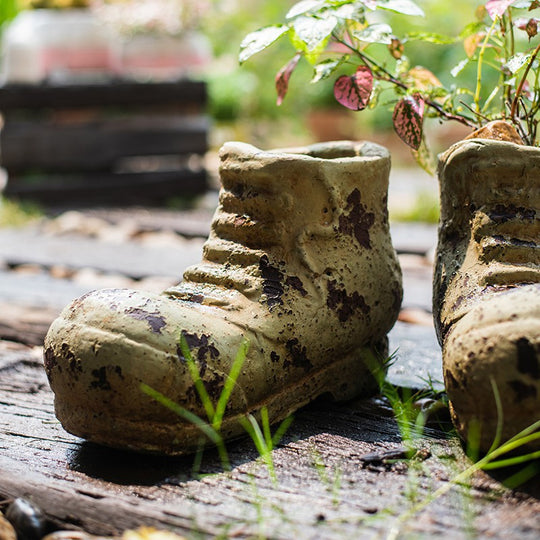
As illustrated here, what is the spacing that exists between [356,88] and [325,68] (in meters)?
0.07

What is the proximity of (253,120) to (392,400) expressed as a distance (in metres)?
6.82

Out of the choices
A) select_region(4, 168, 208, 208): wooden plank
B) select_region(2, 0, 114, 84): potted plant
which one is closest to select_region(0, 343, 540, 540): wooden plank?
select_region(4, 168, 208, 208): wooden plank

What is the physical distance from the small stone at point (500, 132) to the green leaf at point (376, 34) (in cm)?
25

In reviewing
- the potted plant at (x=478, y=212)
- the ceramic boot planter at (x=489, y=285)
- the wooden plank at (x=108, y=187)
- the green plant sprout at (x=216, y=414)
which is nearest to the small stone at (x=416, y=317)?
the potted plant at (x=478, y=212)

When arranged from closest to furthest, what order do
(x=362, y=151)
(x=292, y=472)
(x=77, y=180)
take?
(x=292, y=472)
(x=362, y=151)
(x=77, y=180)

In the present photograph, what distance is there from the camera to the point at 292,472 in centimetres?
119

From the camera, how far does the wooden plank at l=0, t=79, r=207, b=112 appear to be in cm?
425

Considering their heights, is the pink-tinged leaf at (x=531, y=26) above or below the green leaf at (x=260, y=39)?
above

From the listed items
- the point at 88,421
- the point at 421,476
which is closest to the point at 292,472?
the point at 421,476

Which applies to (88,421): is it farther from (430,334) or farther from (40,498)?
(430,334)

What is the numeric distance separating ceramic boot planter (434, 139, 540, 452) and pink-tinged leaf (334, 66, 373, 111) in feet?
0.66

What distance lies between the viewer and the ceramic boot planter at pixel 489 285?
1.08m

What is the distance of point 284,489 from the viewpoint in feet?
3.72

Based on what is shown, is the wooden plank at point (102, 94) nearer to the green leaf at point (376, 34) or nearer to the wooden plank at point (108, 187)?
the wooden plank at point (108, 187)
